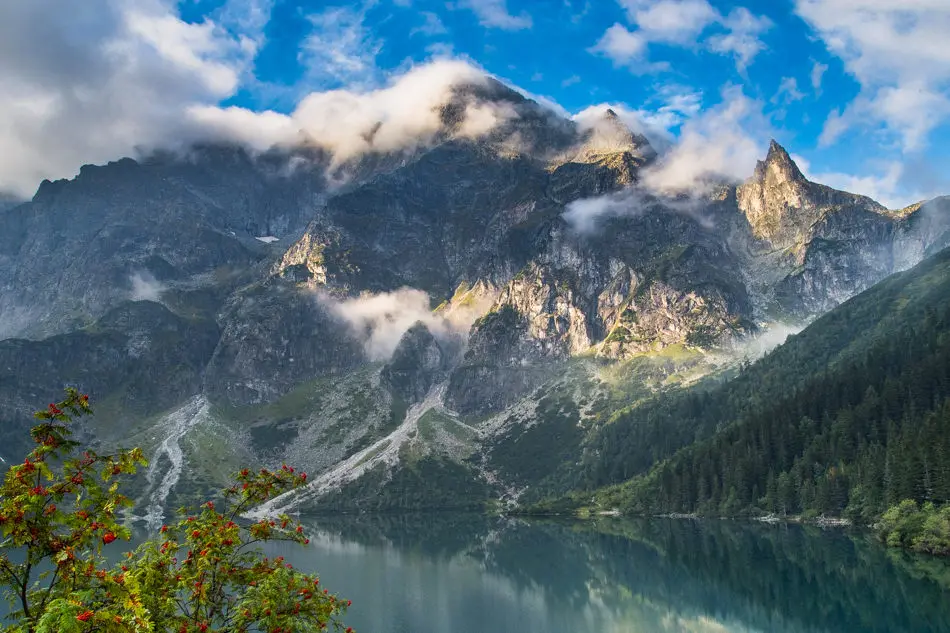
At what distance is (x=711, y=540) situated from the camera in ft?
461

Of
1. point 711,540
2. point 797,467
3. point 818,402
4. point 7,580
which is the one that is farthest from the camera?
point 818,402

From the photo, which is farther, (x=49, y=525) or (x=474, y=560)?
(x=474, y=560)

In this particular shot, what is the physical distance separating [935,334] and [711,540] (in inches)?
4303

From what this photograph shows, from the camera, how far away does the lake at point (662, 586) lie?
76.8 m

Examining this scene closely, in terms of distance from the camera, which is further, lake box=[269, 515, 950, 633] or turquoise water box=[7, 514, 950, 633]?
lake box=[269, 515, 950, 633]

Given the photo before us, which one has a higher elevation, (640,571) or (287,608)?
(287,608)

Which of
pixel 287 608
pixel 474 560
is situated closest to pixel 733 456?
pixel 474 560

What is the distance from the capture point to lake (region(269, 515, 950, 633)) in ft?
252

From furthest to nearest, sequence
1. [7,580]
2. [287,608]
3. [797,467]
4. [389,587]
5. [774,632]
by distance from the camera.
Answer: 1. [797,467]
2. [389,587]
3. [774,632]
4. [287,608]
5. [7,580]

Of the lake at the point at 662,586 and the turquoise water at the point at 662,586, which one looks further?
the lake at the point at 662,586

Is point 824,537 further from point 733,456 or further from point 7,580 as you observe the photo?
point 7,580

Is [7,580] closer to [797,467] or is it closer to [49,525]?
[49,525]

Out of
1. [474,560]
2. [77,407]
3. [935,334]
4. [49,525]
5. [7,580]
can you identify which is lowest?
[474,560]

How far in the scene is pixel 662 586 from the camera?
330 ft
